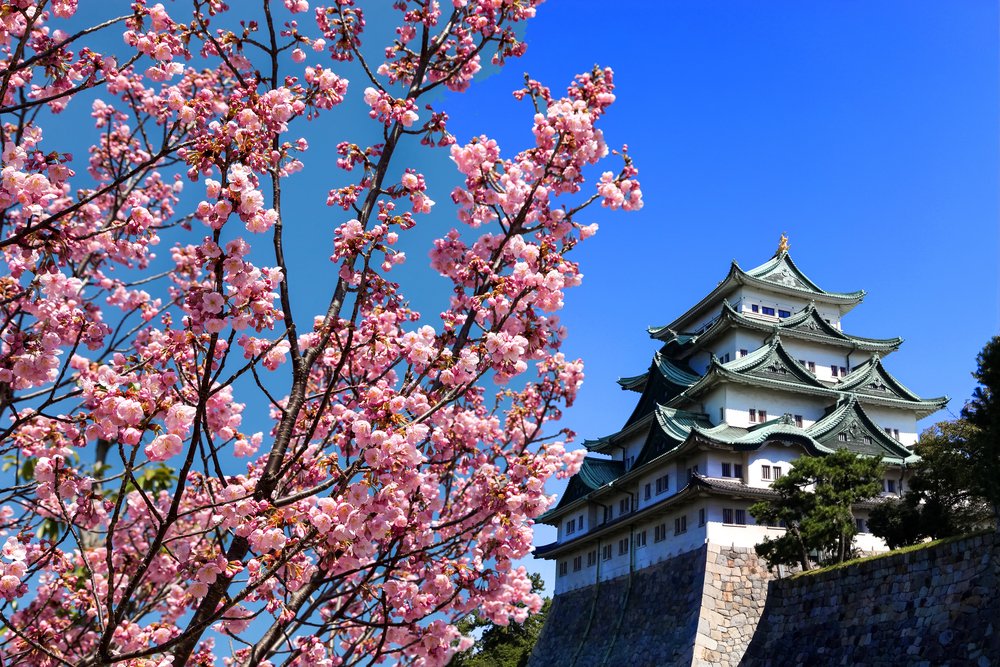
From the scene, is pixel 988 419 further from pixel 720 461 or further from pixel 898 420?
pixel 898 420

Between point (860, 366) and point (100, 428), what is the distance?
39.3 meters

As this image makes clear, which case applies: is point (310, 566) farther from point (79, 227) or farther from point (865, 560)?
point (865, 560)

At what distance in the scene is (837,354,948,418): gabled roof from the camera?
37.0 meters

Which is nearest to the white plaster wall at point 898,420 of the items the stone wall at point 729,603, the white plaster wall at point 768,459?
the white plaster wall at point 768,459

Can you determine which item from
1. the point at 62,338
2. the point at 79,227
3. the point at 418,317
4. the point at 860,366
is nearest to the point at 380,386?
the point at 418,317

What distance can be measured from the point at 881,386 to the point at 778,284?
282 inches

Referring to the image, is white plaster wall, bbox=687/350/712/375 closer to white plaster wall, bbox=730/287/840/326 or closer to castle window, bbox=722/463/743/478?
white plaster wall, bbox=730/287/840/326

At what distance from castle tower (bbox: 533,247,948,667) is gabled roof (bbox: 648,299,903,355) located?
71 millimetres

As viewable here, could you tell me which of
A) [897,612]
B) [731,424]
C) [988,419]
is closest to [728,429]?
[731,424]

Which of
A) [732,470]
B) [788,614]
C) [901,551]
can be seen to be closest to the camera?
[901,551]

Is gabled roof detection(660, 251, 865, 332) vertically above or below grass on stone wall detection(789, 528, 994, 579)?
above

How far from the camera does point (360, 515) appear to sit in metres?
→ 5.55

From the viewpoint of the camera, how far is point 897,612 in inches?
824

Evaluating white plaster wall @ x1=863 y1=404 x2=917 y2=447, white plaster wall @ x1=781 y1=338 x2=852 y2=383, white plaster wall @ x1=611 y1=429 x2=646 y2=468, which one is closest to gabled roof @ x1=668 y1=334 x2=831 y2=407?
white plaster wall @ x1=781 y1=338 x2=852 y2=383
